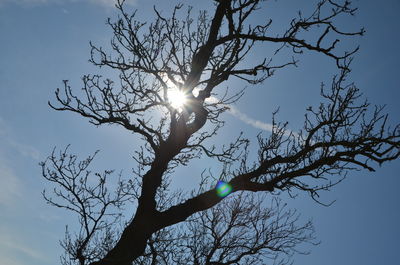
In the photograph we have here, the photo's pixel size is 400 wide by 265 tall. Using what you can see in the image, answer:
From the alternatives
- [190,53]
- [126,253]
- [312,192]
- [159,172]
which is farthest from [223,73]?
[126,253]

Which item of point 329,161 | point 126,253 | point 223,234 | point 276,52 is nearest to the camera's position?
point 126,253

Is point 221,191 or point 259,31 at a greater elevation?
point 259,31

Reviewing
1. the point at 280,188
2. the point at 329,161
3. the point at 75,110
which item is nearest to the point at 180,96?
the point at 75,110

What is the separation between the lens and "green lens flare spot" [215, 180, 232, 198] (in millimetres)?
5605

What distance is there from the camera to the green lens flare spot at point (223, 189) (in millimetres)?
5605

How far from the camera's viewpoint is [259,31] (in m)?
6.47

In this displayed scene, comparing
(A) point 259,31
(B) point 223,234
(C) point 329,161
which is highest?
(A) point 259,31

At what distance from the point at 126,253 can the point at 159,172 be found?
1.66m

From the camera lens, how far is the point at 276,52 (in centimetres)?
621

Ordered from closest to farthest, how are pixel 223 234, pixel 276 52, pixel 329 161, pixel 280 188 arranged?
pixel 329 161 → pixel 280 188 → pixel 276 52 → pixel 223 234

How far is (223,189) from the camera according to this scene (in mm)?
5621

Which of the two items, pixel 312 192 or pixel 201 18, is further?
pixel 201 18

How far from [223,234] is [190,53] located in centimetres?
716

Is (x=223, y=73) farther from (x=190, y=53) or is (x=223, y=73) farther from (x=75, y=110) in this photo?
(x=75, y=110)
